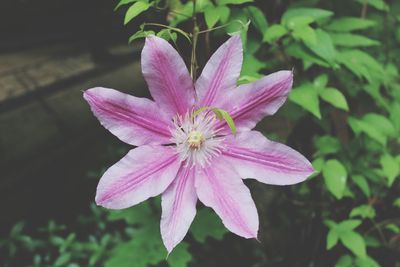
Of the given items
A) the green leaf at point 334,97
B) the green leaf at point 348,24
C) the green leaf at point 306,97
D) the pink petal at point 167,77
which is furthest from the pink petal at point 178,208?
the green leaf at point 348,24

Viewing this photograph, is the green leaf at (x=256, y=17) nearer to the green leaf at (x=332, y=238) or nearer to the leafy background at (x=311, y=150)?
the leafy background at (x=311, y=150)

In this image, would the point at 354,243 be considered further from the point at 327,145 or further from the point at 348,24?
the point at 348,24

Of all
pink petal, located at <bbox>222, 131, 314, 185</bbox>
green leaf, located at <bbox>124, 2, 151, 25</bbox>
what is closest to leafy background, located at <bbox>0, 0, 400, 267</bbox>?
green leaf, located at <bbox>124, 2, 151, 25</bbox>

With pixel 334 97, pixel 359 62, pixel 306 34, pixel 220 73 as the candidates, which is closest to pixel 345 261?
pixel 334 97

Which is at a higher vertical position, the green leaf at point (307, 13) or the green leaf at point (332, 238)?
the green leaf at point (307, 13)

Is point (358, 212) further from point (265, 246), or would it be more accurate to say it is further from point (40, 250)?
point (40, 250)

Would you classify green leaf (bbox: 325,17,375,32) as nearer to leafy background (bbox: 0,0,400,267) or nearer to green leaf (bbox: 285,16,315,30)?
leafy background (bbox: 0,0,400,267)

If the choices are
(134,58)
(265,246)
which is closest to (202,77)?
(265,246)
